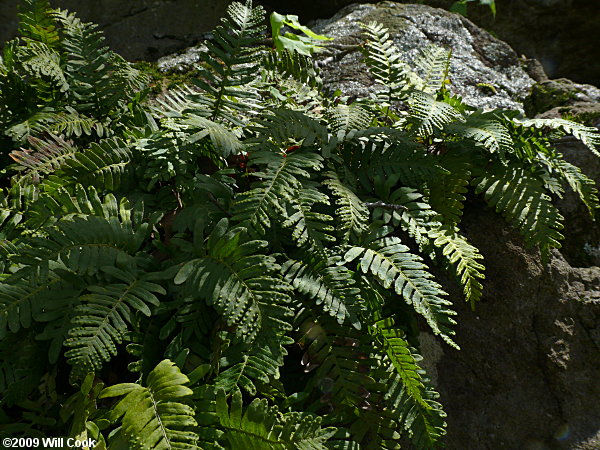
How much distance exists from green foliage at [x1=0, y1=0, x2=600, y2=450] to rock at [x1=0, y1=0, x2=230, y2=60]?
243 cm

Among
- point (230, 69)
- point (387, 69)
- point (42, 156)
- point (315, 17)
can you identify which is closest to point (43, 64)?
point (42, 156)

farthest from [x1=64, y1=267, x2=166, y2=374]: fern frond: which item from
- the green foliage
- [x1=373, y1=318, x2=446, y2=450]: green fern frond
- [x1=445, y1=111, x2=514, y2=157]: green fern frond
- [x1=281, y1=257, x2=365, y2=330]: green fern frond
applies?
[x1=445, y1=111, x2=514, y2=157]: green fern frond

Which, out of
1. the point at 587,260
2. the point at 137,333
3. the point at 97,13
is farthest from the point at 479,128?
the point at 97,13

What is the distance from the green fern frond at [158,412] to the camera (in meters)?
1.79

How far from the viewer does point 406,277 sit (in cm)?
235

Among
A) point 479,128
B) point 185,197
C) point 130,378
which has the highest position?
point 479,128

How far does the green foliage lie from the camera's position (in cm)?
202

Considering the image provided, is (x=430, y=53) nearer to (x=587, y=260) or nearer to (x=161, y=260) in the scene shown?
(x=587, y=260)

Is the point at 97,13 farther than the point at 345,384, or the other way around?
the point at 97,13

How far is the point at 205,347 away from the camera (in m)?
2.21

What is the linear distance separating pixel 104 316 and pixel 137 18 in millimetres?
4439

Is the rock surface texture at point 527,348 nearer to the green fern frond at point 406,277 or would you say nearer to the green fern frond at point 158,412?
the green fern frond at point 406,277

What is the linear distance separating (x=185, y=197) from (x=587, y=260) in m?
2.19

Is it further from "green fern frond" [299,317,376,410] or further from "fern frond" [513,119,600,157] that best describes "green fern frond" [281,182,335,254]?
"fern frond" [513,119,600,157]
